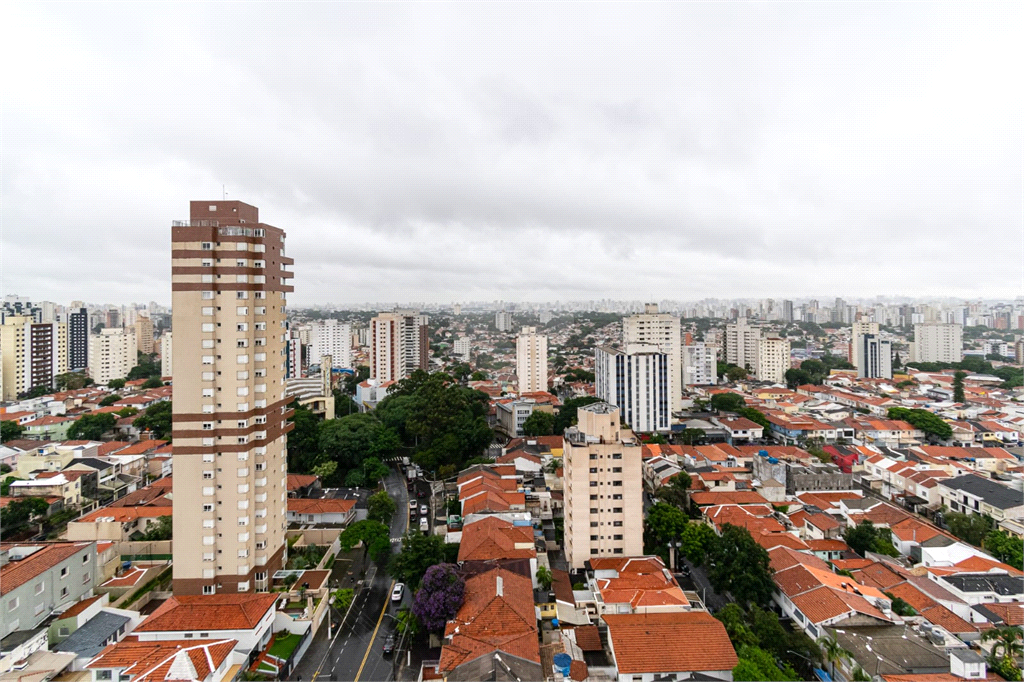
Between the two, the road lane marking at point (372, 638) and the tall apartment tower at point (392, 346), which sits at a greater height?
the tall apartment tower at point (392, 346)

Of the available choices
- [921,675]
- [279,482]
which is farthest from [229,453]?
[921,675]

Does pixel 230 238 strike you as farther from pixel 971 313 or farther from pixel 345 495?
pixel 971 313

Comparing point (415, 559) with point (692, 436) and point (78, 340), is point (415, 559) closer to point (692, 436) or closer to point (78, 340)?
point (692, 436)

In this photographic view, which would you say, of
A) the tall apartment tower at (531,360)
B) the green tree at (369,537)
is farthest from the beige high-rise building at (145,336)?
the green tree at (369,537)

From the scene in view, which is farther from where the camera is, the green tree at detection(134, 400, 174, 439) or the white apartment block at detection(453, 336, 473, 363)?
the white apartment block at detection(453, 336, 473, 363)

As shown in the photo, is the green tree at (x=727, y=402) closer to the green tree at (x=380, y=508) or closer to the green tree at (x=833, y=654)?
the green tree at (x=380, y=508)

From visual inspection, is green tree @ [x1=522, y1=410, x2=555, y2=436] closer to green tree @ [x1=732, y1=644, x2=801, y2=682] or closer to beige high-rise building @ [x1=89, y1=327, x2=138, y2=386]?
green tree @ [x1=732, y1=644, x2=801, y2=682]

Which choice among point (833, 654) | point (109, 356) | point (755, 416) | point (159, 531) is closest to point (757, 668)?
point (833, 654)

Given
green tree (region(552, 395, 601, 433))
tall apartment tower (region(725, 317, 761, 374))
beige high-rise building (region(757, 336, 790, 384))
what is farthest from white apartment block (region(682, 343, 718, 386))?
green tree (region(552, 395, 601, 433))
